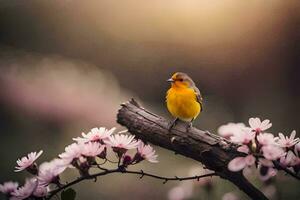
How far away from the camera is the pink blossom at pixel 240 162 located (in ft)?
2.32

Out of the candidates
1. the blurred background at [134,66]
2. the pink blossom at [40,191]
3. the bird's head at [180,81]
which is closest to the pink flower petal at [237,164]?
the pink blossom at [40,191]

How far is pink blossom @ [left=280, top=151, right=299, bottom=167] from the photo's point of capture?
2.51 ft

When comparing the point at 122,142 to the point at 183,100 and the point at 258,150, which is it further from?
the point at 183,100

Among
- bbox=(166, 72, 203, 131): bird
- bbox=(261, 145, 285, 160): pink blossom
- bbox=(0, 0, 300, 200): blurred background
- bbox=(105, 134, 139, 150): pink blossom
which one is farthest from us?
bbox=(0, 0, 300, 200): blurred background

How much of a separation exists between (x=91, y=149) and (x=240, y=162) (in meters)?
0.21

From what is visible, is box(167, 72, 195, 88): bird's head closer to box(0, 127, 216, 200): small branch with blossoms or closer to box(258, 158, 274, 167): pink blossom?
box(0, 127, 216, 200): small branch with blossoms

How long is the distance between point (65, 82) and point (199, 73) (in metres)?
1.43

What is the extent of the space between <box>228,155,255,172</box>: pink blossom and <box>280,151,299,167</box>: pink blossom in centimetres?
7

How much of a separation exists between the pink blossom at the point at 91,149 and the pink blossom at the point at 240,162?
0.19 m

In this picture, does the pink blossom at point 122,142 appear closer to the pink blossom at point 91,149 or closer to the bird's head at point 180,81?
the pink blossom at point 91,149

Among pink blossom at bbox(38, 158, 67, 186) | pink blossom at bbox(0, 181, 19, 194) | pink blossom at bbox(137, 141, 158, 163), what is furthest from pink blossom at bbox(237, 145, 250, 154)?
pink blossom at bbox(0, 181, 19, 194)

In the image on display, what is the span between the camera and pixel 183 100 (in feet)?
3.58

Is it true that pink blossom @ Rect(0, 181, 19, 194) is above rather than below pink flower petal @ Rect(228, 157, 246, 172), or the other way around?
below

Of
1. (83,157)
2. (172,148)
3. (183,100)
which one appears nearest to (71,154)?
(83,157)
